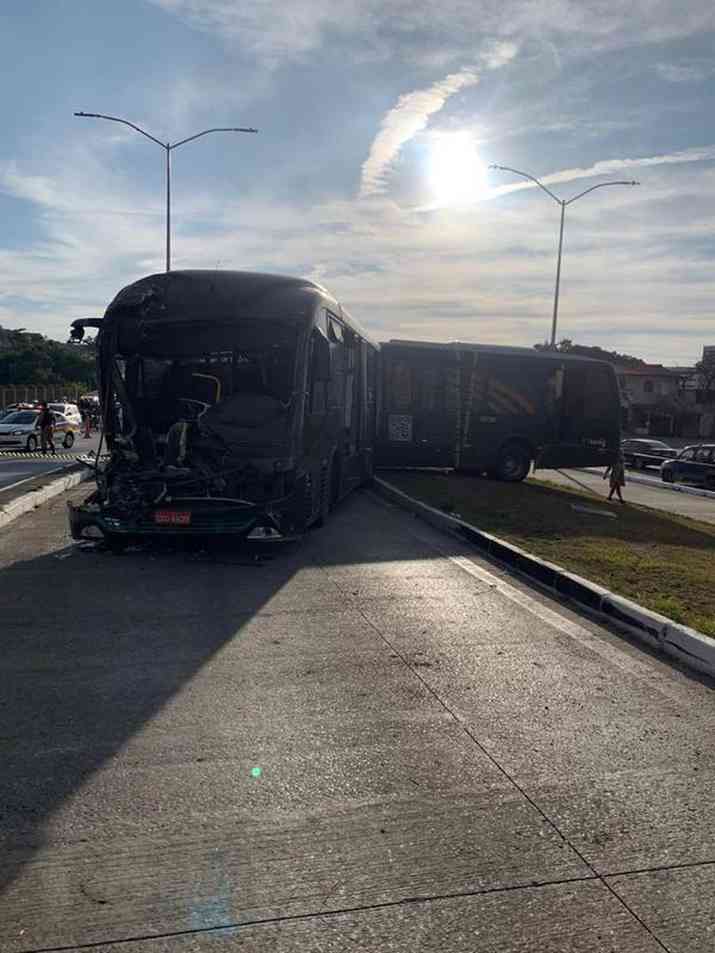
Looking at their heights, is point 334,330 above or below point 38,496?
above

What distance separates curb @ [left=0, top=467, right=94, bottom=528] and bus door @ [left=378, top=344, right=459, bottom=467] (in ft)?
23.7

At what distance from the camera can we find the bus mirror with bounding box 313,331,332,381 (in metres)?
10.4

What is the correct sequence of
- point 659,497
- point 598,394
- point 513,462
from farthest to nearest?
point 659,497, point 598,394, point 513,462

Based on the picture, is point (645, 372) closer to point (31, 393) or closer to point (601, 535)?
point (31, 393)

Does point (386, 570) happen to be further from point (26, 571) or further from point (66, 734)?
point (66, 734)

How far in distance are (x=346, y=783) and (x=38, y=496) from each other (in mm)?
11471

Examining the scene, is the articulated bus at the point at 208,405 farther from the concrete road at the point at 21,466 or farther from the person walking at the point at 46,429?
the person walking at the point at 46,429

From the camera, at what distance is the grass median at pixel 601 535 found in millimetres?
8062

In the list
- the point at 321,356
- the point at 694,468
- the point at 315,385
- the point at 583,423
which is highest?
the point at 321,356

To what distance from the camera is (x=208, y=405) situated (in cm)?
1016

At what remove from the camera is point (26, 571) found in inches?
353

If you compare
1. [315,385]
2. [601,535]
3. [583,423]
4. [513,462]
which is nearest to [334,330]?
[315,385]

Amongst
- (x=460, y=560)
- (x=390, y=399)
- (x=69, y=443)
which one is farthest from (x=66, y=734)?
(x=69, y=443)

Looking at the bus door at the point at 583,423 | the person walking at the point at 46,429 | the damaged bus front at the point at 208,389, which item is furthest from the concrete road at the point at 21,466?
the bus door at the point at 583,423
